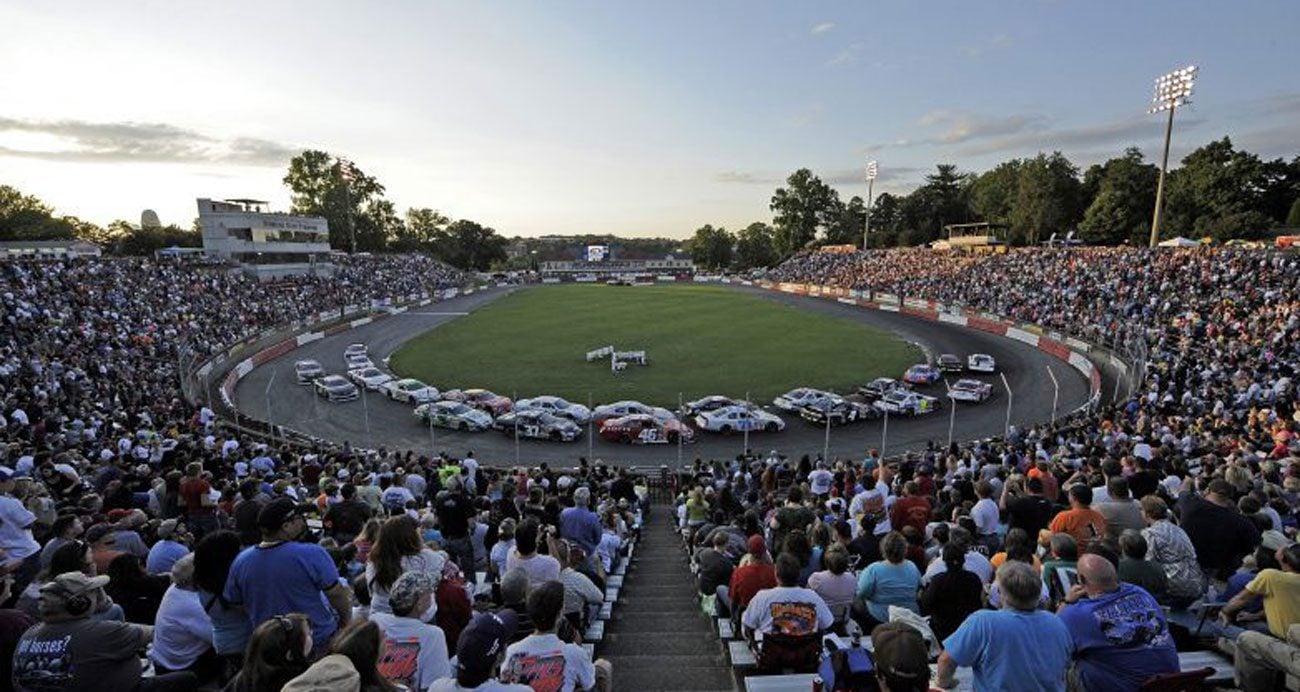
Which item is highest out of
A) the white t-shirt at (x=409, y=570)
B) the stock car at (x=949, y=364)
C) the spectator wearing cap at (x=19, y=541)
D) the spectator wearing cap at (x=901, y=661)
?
the spectator wearing cap at (x=901, y=661)

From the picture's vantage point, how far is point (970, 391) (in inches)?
1193

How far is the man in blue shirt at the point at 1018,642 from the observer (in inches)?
160

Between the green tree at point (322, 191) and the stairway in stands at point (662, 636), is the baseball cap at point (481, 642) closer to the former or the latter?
the stairway in stands at point (662, 636)

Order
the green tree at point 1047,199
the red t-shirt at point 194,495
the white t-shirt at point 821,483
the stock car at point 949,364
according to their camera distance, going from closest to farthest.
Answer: the red t-shirt at point 194,495, the white t-shirt at point 821,483, the stock car at point 949,364, the green tree at point 1047,199

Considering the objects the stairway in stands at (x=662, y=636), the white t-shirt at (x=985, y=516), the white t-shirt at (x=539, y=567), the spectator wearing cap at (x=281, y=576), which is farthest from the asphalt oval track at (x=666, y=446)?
the spectator wearing cap at (x=281, y=576)

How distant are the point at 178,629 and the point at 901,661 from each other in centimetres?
526

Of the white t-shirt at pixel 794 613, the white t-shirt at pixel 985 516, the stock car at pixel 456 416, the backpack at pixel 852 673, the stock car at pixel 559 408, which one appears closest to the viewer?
the backpack at pixel 852 673

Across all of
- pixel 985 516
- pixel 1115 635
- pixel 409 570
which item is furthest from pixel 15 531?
pixel 985 516

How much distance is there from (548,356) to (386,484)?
30.2 m

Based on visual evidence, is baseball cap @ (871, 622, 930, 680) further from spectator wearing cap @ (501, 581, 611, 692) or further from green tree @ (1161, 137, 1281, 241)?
green tree @ (1161, 137, 1281, 241)

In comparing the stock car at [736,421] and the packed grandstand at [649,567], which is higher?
the packed grandstand at [649,567]

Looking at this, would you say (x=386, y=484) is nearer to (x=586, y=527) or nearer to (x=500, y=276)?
(x=586, y=527)

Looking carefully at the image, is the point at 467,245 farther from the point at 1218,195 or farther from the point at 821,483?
the point at 821,483

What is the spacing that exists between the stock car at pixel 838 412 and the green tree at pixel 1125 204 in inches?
2553
